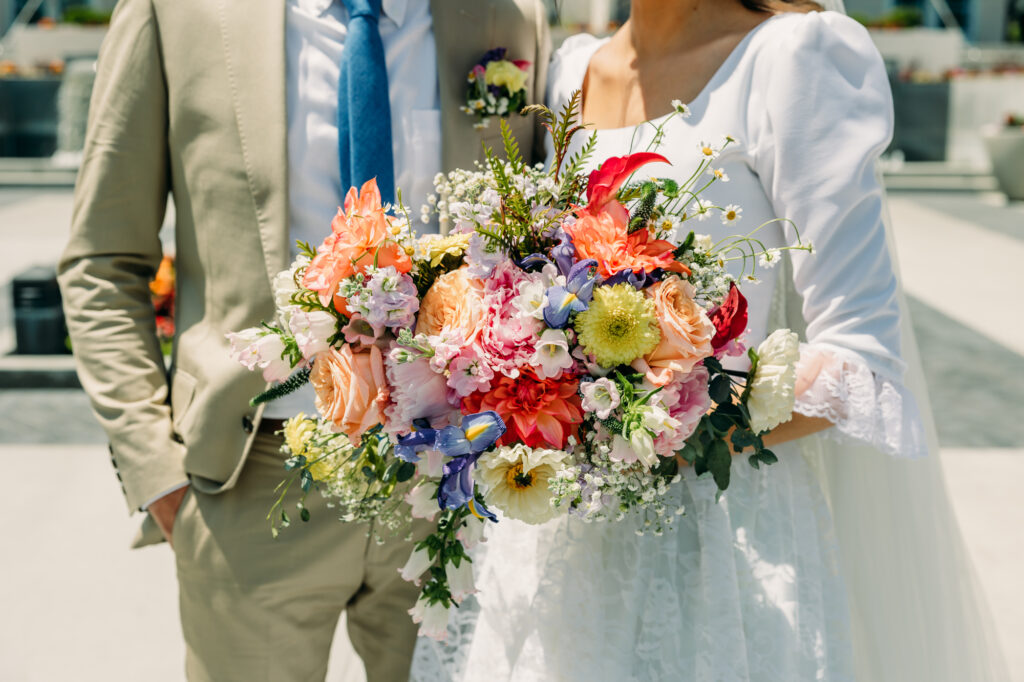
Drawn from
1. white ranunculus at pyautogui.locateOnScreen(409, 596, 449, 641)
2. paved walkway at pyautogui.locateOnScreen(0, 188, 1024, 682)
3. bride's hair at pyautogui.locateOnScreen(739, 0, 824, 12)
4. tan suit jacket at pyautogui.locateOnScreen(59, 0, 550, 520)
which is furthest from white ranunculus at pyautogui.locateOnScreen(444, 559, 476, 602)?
bride's hair at pyautogui.locateOnScreen(739, 0, 824, 12)

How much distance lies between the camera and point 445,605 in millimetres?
1684

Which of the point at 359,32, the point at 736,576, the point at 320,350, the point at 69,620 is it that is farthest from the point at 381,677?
the point at 69,620

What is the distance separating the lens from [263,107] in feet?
6.86

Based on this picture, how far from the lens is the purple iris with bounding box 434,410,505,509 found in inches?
56.4

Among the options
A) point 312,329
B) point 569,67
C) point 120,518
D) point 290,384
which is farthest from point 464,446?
point 120,518

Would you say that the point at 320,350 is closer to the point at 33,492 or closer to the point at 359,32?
the point at 359,32

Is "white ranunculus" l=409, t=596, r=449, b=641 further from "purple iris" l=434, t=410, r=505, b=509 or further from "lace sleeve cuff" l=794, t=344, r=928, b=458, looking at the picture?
"lace sleeve cuff" l=794, t=344, r=928, b=458

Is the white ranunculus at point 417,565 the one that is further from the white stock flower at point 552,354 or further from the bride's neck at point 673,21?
the bride's neck at point 673,21

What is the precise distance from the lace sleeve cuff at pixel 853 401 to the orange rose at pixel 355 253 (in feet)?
2.62

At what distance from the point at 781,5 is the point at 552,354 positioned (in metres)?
1.10

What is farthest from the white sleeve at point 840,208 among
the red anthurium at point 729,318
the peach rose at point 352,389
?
the peach rose at point 352,389

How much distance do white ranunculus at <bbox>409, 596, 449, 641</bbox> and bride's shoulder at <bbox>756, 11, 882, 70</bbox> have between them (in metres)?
1.17

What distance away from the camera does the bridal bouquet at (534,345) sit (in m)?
1.45

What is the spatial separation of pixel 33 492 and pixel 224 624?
321 centimetres
